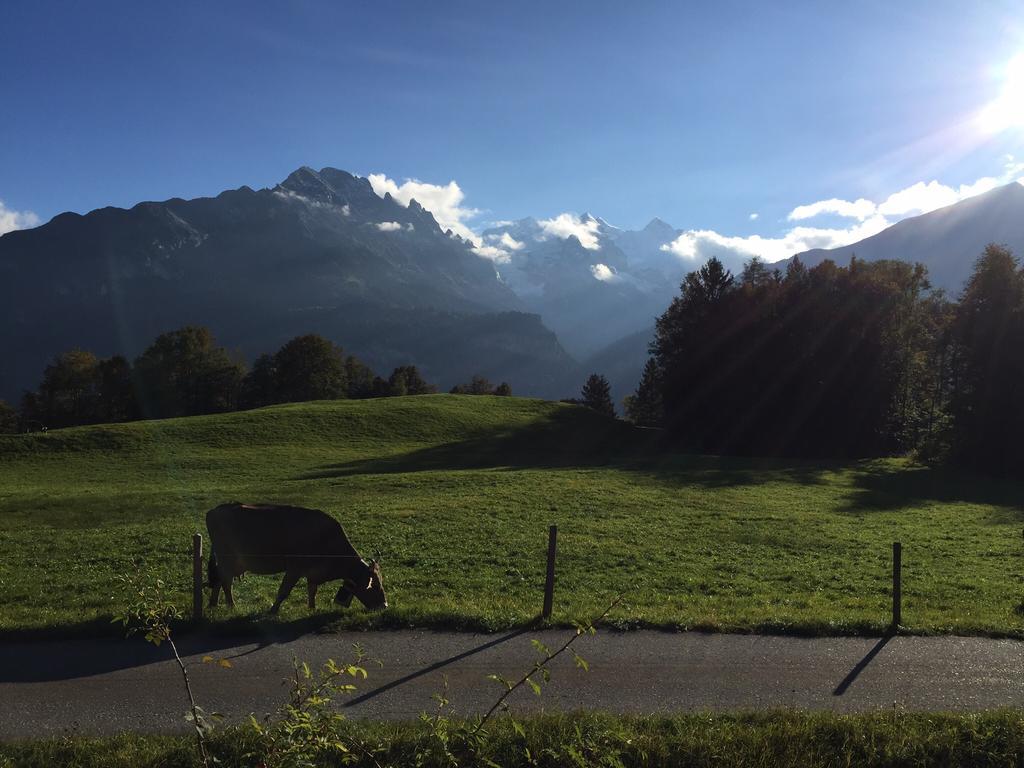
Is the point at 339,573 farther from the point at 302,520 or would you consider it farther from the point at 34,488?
the point at 34,488

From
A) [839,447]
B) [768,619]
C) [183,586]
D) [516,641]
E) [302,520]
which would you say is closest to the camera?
[516,641]

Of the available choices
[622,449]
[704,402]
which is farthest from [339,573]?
[704,402]

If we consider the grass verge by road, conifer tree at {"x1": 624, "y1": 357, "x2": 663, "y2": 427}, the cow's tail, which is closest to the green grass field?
the cow's tail

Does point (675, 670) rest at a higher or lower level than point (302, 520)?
lower

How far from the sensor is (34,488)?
1474 inches

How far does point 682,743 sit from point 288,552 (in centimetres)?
909

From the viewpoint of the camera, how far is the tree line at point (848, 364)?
53.1 metres

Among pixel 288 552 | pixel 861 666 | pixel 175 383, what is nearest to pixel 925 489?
pixel 861 666

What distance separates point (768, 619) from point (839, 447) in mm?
54966

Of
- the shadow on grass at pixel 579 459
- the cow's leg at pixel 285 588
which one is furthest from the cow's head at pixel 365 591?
the shadow on grass at pixel 579 459

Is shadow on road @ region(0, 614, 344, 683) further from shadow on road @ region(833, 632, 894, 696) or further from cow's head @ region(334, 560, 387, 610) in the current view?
shadow on road @ region(833, 632, 894, 696)

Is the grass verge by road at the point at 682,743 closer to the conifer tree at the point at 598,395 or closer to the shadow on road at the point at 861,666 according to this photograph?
the shadow on road at the point at 861,666

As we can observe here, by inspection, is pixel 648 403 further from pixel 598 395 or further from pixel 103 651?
pixel 103 651

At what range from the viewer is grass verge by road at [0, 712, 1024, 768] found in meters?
7.14
